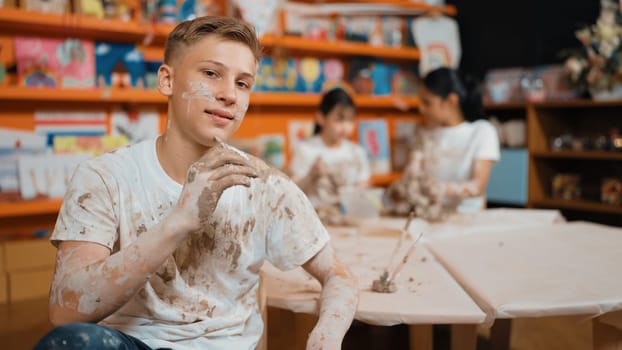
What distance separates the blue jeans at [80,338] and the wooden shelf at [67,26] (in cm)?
241

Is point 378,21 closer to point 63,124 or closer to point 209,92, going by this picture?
point 63,124

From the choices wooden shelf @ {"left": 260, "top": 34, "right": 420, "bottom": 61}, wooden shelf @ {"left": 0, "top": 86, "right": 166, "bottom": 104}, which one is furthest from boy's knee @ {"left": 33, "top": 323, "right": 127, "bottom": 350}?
wooden shelf @ {"left": 260, "top": 34, "right": 420, "bottom": 61}

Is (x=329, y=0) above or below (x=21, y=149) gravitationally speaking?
above

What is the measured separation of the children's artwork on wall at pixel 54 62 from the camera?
9.82 feet

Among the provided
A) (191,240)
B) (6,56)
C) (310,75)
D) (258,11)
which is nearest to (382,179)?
A: (310,75)

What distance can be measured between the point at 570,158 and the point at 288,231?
3.54 metres

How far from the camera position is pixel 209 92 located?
1.13m

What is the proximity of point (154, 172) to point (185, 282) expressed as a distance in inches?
9.7

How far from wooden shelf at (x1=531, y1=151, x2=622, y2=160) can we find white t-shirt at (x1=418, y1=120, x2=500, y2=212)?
4.20ft

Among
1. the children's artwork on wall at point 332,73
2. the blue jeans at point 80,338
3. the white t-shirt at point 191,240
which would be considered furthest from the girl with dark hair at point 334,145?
the blue jeans at point 80,338

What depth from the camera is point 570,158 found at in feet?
13.5

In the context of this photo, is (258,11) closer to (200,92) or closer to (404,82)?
(404,82)

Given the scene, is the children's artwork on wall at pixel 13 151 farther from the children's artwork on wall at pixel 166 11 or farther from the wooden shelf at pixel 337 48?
the wooden shelf at pixel 337 48

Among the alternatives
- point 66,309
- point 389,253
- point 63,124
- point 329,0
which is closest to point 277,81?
point 329,0
